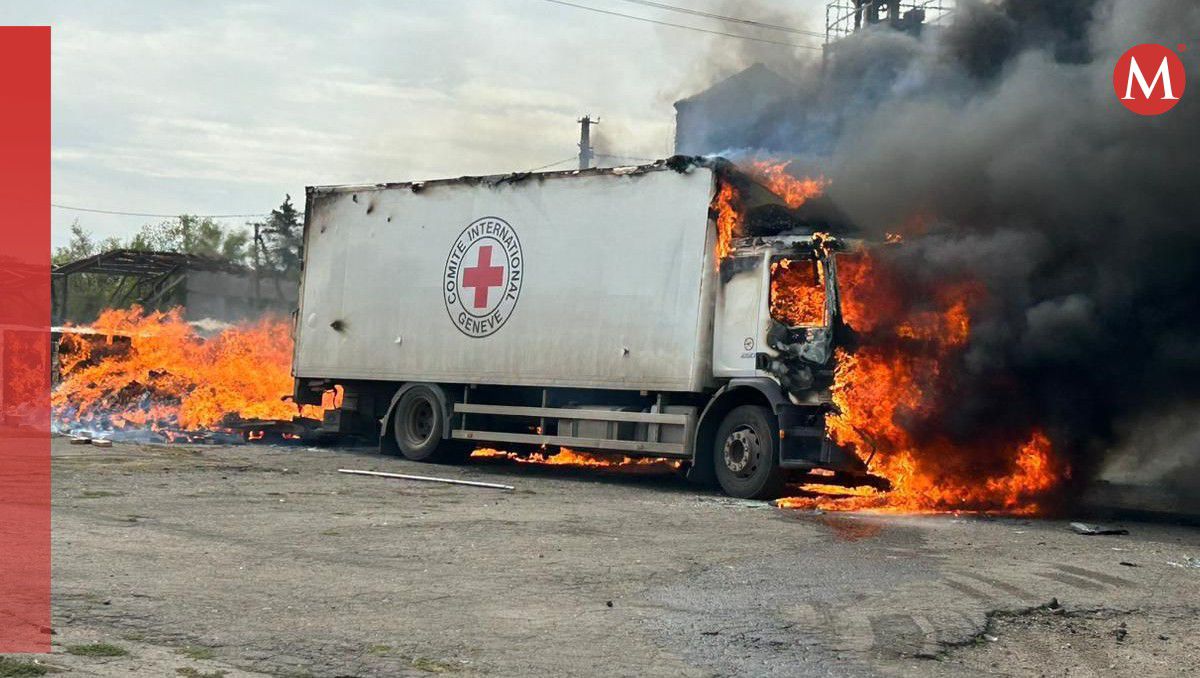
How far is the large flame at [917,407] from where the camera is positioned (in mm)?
12719

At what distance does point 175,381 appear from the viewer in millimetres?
22547

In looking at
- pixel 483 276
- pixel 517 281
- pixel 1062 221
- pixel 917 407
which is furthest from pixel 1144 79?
pixel 483 276

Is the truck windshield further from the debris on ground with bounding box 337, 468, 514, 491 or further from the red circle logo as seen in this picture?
the debris on ground with bounding box 337, 468, 514, 491

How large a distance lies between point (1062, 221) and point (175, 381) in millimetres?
15978

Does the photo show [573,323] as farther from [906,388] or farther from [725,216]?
[906,388]

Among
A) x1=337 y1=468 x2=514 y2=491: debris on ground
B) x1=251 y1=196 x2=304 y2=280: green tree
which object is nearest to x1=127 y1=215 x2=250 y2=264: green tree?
x1=251 y1=196 x2=304 y2=280: green tree

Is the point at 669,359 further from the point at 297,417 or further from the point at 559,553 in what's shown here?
the point at 297,417

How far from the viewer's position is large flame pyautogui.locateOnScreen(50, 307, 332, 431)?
2200 cm

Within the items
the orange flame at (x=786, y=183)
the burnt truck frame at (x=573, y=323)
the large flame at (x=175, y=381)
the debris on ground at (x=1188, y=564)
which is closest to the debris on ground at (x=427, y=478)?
the burnt truck frame at (x=573, y=323)

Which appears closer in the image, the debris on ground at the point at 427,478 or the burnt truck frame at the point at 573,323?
the burnt truck frame at the point at 573,323

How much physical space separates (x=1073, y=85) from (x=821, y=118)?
3.45 meters

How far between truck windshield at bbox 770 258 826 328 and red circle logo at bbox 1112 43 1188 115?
3.47 metres

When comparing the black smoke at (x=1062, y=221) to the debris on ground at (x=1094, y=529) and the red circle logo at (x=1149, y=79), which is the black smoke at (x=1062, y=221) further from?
the debris on ground at (x=1094, y=529)

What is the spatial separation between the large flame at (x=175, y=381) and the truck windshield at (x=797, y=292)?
1059 cm
